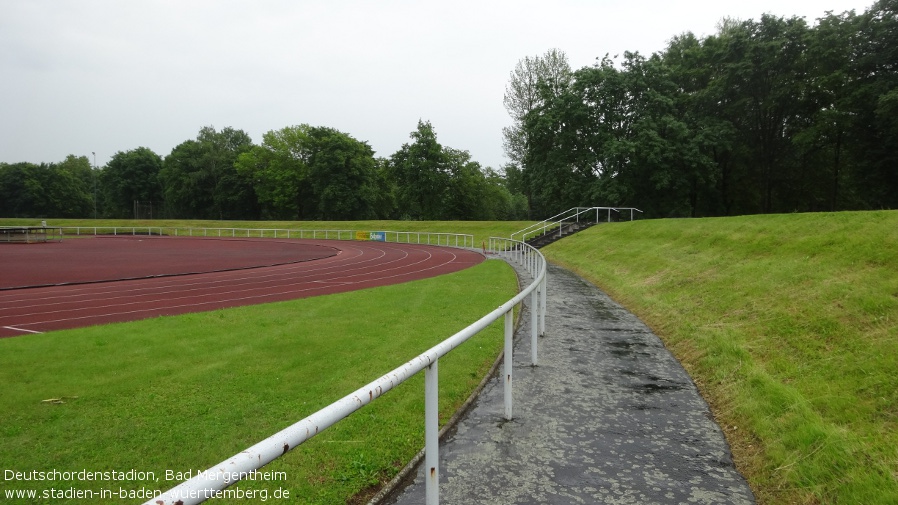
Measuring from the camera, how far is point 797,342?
683 centimetres

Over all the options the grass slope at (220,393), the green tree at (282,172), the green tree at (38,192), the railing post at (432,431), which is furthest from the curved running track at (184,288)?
the green tree at (38,192)

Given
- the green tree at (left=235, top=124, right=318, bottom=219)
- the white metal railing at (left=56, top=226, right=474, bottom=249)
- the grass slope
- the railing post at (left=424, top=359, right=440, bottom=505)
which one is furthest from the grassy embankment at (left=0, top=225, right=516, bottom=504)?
the green tree at (left=235, top=124, right=318, bottom=219)

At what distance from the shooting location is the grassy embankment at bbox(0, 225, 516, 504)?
437 centimetres

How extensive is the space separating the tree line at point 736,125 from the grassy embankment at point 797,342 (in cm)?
2158

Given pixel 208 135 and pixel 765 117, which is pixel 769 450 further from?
pixel 208 135

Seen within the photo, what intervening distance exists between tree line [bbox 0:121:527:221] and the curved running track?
44278 millimetres

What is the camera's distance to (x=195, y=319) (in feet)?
34.3

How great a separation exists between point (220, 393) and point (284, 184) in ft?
234

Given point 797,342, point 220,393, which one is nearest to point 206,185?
point 220,393

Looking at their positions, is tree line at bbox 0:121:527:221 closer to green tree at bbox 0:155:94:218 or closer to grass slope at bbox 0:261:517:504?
green tree at bbox 0:155:94:218

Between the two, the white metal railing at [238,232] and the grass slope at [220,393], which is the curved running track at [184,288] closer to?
the grass slope at [220,393]

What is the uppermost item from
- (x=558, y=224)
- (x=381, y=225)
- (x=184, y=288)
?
(x=558, y=224)

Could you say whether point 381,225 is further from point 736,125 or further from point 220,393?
point 220,393

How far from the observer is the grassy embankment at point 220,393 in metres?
4.37
